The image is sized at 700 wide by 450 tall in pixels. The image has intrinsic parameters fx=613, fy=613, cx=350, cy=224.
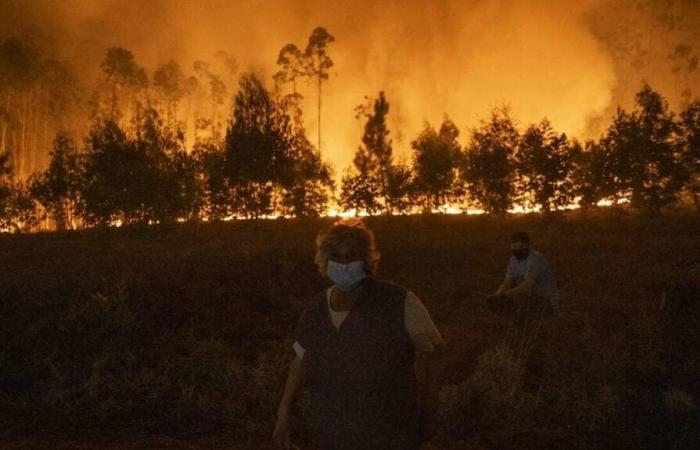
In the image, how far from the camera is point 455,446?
5273mm

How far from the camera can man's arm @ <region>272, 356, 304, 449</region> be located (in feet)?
9.71

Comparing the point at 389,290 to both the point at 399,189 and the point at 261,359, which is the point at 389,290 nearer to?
the point at 261,359

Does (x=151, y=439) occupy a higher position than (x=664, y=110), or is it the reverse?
(x=664, y=110)

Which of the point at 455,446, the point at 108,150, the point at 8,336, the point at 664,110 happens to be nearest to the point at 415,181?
the point at 664,110

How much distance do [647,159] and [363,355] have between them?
2933cm

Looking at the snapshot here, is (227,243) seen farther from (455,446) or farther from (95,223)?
(455,446)

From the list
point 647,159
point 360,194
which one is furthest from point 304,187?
point 647,159

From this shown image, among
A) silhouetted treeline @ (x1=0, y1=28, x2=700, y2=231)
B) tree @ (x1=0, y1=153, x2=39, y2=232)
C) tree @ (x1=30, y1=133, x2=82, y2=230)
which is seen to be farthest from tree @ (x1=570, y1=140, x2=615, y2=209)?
tree @ (x1=0, y1=153, x2=39, y2=232)

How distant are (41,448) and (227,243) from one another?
1837cm

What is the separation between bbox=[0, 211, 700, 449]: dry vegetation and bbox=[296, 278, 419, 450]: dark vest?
108 inches

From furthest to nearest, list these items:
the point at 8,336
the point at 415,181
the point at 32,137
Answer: the point at 32,137 < the point at 415,181 < the point at 8,336

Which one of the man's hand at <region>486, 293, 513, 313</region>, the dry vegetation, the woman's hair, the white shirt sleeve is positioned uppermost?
the woman's hair

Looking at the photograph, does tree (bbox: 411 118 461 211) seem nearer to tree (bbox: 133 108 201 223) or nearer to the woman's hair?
tree (bbox: 133 108 201 223)

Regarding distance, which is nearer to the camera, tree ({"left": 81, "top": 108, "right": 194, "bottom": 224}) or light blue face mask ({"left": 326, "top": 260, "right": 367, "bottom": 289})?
light blue face mask ({"left": 326, "top": 260, "right": 367, "bottom": 289})
